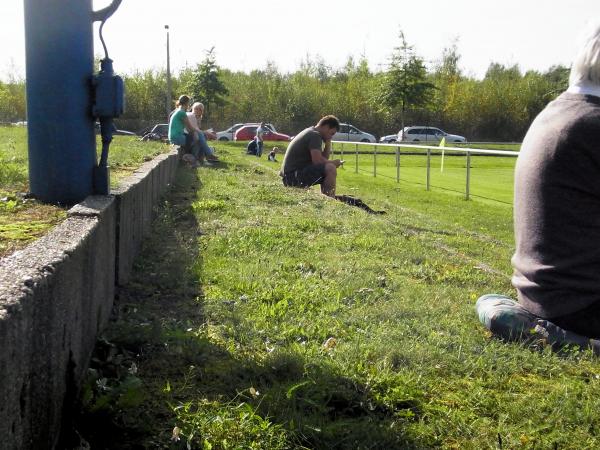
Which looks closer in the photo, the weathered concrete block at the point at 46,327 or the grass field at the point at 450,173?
the weathered concrete block at the point at 46,327

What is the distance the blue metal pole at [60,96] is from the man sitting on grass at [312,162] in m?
6.90

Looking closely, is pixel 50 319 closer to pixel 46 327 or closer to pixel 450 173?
pixel 46 327

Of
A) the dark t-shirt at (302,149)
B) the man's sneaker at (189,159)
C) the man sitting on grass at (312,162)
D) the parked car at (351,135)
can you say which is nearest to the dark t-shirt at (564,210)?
the man sitting on grass at (312,162)

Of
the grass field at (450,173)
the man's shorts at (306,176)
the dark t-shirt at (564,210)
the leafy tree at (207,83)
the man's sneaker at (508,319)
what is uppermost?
the leafy tree at (207,83)

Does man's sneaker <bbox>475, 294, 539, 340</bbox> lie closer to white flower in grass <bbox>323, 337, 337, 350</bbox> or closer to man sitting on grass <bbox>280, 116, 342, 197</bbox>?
white flower in grass <bbox>323, 337, 337, 350</bbox>

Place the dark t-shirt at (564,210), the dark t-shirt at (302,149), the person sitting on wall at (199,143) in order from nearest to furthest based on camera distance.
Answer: the dark t-shirt at (564,210)
the dark t-shirt at (302,149)
the person sitting on wall at (199,143)

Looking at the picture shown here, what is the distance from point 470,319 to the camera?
4.06 metres

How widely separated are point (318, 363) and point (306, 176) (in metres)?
8.31

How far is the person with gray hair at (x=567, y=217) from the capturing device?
3.54m

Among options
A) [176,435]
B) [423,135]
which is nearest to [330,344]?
[176,435]

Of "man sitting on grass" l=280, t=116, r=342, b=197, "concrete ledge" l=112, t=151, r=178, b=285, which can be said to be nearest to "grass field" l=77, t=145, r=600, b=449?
"concrete ledge" l=112, t=151, r=178, b=285

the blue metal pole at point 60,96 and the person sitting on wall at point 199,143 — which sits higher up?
the blue metal pole at point 60,96

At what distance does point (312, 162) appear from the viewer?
11.4 metres

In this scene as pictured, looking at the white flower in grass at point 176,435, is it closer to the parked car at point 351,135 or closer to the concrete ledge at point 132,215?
the concrete ledge at point 132,215
